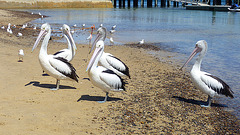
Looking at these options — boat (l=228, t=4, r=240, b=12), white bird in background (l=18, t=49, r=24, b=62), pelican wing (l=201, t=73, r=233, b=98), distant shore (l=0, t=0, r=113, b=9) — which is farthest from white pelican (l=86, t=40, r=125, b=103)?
boat (l=228, t=4, r=240, b=12)

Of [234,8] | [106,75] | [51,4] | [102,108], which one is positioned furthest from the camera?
[51,4]

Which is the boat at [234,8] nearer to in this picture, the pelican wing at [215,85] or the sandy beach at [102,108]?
the sandy beach at [102,108]

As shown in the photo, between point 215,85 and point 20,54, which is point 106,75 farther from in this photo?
point 20,54

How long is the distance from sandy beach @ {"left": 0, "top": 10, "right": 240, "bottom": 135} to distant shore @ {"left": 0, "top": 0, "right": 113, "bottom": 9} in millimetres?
45327

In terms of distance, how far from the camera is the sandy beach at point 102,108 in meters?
4.56

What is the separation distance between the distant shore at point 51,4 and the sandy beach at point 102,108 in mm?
45327

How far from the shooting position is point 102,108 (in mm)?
5477

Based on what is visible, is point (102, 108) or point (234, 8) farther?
point (234, 8)

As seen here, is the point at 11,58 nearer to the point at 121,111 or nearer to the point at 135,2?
the point at 121,111

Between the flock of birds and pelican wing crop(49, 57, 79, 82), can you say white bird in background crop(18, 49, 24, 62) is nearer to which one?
the flock of birds

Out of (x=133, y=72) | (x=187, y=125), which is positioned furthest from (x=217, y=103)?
(x=133, y=72)

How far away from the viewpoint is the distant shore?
4898 centimetres

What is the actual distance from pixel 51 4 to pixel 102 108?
53.0m

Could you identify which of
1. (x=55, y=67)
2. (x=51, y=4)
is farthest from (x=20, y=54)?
(x=51, y=4)
